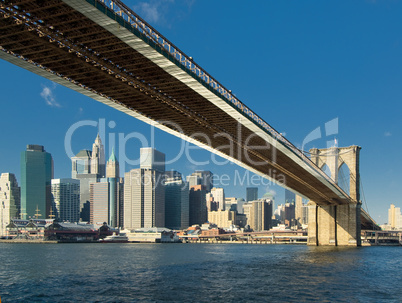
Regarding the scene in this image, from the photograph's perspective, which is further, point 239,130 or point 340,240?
point 340,240

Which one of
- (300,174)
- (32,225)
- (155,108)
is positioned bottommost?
(32,225)

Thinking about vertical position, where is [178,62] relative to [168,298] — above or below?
above

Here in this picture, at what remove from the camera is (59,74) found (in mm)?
34969

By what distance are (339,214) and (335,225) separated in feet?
8.62

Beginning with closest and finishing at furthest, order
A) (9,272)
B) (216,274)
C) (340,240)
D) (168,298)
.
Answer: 1. (168,298)
2. (216,274)
3. (9,272)
4. (340,240)

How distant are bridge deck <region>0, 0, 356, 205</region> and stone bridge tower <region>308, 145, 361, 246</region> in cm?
4460

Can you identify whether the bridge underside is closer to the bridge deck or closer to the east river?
the bridge deck

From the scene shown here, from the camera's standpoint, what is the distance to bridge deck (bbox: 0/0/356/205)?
86.3ft

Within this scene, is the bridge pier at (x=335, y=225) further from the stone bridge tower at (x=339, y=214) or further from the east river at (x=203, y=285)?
the east river at (x=203, y=285)

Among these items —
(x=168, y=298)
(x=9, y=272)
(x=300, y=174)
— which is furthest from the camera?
(x=300, y=174)

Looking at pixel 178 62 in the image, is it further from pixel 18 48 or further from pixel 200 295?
pixel 200 295

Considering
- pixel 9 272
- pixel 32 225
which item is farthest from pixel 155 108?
pixel 32 225

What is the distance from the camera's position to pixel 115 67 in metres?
33.7

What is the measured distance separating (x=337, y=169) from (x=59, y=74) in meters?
77.4
